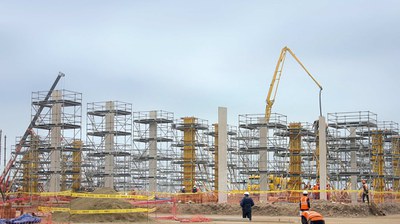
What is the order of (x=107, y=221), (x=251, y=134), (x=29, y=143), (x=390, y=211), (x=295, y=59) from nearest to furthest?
(x=107, y=221), (x=390, y=211), (x=251, y=134), (x=29, y=143), (x=295, y=59)

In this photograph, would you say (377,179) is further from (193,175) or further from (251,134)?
(193,175)

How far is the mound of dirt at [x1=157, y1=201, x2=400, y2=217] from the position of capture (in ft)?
118

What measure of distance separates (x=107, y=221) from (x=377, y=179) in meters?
38.5

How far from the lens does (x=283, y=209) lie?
37.5m

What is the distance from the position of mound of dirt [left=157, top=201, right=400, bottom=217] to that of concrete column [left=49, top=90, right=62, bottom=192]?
1655 centimetres

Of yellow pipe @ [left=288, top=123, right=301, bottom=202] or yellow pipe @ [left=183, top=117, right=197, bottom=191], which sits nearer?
yellow pipe @ [left=288, top=123, right=301, bottom=202]

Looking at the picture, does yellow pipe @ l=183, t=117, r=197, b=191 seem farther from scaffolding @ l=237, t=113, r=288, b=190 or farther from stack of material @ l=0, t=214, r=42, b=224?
stack of material @ l=0, t=214, r=42, b=224

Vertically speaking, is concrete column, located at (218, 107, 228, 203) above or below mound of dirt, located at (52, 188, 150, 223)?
above

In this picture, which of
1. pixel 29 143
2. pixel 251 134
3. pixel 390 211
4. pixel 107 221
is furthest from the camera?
pixel 29 143

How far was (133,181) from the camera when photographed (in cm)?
7206

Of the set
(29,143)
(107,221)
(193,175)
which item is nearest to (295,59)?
(193,175)

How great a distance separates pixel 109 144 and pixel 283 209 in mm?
24062

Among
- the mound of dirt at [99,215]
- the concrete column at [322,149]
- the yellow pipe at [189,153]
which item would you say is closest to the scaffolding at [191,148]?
the yellow pipe at [189,153]

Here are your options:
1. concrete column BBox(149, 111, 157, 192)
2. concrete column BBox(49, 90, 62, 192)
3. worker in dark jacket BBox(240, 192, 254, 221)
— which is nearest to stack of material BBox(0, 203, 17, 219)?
worker in dark jacket BBox(240, 192, 254, 221)
